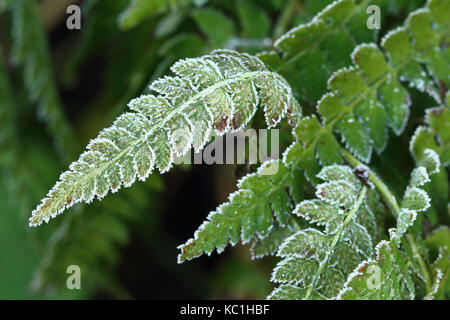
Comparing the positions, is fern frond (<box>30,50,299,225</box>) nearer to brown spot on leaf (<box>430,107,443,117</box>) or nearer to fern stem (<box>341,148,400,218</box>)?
fern stem (<box>341,148,400,218</box>)

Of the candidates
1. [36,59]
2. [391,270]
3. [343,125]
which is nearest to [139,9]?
[36,59]

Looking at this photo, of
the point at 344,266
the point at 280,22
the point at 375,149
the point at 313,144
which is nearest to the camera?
the point at 344,266

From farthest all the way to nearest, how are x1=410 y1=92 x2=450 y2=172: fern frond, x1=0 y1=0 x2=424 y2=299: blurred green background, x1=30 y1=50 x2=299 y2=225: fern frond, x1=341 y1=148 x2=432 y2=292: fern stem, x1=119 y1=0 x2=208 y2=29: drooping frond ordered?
x1=0 y1=0 x2=424 y2=299: blurred green background < x1=119 y1=0 x2=208 y2=29: drooping frond < x1=410 y1=92 x2=450 y2=172: fern frond < x1=341 y1=148 x2=432 y2=292: fern stem < x1=30 y1=50 x2=299 y2=225: fern frond

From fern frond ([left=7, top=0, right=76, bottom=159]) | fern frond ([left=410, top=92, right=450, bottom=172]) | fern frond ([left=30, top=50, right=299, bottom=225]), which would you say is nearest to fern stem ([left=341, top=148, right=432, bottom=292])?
fern frond ([left=410, top=92, right=450, bottom=172])

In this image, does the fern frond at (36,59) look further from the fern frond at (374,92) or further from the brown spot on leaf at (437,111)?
the brown spot on leaf at (437,111)

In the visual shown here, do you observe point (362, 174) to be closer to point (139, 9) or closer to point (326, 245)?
point (326, 245)
